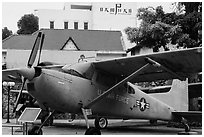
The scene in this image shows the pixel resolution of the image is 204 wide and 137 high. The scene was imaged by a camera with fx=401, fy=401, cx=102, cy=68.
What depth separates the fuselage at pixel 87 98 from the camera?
36.3ft

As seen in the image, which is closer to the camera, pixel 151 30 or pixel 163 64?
pixel 163 64

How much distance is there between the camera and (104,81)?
42.7ft

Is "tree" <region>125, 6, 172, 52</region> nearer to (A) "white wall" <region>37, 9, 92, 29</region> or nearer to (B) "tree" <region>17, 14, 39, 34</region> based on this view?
(A) "white wall" <region>37, 9, 92, 29</region>

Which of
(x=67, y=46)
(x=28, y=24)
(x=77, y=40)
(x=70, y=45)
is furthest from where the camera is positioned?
(x=28, y=24)

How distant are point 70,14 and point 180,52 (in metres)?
34.9

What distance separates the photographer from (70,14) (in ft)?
149

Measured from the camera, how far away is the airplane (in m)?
11.1

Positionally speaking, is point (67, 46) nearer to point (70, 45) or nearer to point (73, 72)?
point (70, 45)

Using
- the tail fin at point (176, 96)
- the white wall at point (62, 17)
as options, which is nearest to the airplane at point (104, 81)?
the tail fin at point (176, 96)

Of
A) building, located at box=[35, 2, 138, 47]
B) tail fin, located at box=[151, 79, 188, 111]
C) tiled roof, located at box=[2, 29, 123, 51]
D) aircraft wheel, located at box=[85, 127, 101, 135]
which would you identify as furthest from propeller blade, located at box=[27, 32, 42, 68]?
building, located at box=[35, 2, 138, 47]

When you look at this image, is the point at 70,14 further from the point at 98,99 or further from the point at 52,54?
the point at 98,99

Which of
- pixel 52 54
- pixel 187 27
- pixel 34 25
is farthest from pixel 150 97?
pixel 34 25

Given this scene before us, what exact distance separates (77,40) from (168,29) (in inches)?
847

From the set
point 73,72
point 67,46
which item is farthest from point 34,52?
point 67,46
